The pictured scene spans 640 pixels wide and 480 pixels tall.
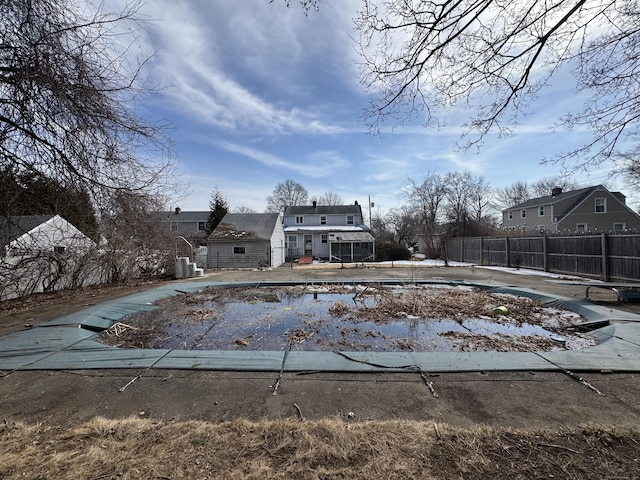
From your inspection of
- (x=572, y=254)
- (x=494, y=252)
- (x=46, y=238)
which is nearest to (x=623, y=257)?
(x=572, y=254)

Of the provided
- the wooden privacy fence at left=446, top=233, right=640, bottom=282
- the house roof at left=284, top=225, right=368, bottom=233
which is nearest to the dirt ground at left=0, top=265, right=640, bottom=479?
the wooden privacy fence at left=446, top=233, right=640, bottom=282

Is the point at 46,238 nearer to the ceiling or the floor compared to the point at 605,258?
nearer to the ceiling

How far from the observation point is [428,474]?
1.77 m

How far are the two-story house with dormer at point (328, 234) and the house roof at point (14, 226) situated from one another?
18.2 metres

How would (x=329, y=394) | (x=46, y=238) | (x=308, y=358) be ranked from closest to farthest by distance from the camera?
(x=329, y=394), (x=308, y=358), (x=46, y=238)

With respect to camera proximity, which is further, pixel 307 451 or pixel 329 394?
pixel 329 394

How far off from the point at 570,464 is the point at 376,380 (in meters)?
1.61

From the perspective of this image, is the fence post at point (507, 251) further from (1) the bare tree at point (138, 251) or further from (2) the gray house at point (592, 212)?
(1) the bare tree at point (138, 251)

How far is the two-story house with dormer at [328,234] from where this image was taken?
1027 inches

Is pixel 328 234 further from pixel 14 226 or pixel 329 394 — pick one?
pixel 329 394

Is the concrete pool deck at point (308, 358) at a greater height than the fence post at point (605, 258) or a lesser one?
lesser

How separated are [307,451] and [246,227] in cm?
2304

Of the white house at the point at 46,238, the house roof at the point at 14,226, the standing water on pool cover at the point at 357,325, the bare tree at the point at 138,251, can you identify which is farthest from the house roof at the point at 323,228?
the standing water on pool cover at the point at 357,325

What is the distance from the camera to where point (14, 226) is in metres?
6.41
